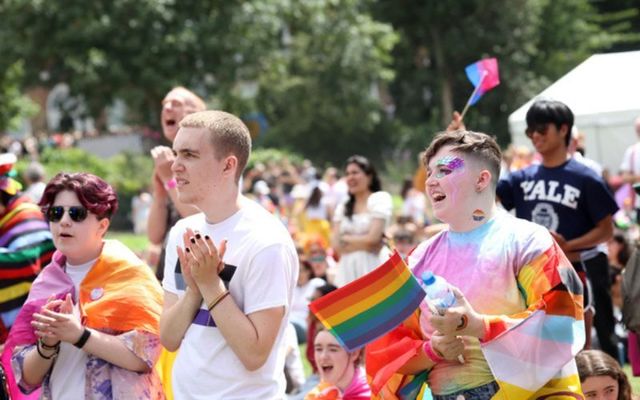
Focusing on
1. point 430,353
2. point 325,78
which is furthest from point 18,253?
point 325,78

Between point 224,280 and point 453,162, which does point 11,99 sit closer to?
point 224,280

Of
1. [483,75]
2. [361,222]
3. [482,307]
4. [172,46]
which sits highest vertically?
[483,75]

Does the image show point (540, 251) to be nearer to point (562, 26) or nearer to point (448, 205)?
point (448, 205)

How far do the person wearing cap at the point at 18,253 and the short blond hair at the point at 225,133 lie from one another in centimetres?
224

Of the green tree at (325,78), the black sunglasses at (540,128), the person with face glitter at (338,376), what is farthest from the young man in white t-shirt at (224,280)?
the green tree at (325,78)

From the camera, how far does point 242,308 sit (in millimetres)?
4352

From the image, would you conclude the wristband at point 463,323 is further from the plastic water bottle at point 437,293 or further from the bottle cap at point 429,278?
the bottle cap at point 429,278

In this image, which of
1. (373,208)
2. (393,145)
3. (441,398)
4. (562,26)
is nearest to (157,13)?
(393,145)

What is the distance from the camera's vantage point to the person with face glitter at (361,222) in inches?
372

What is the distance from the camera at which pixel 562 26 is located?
163 feet

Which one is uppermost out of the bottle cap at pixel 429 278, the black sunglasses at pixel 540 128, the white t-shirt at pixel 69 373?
the bottle cap at pixel 429 278

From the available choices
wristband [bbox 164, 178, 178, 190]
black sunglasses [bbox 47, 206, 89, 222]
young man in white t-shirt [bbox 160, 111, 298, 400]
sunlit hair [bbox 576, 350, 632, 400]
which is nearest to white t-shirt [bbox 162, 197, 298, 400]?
young man in white t-shirt [bbox 160, 111, 298, 400]

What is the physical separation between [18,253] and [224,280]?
2.44m

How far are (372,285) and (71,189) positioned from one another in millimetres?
1735
